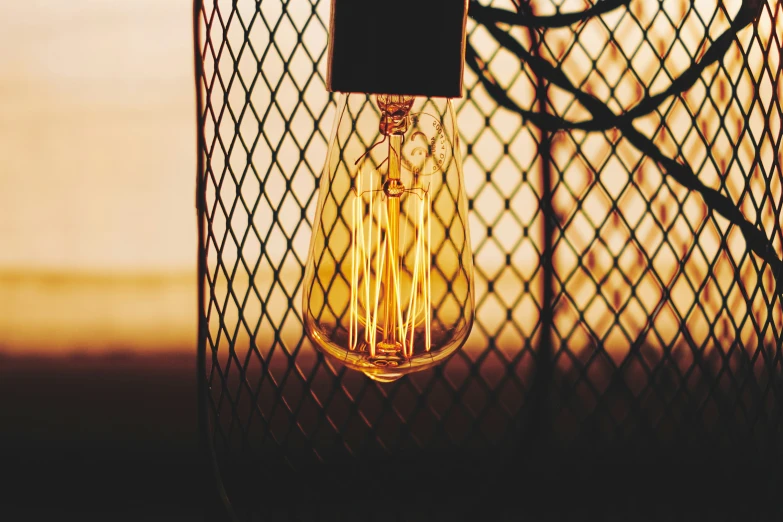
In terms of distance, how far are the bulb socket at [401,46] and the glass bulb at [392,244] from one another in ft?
0.16

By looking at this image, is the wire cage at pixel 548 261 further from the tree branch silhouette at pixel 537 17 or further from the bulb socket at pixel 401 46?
the bulb socket at pixel 401 46

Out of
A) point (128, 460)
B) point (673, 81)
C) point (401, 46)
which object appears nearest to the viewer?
point (401, 46)

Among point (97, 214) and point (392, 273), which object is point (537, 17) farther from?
point (97, 214)

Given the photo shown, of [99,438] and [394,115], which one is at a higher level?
[394,115]

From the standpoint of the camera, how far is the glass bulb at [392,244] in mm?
453

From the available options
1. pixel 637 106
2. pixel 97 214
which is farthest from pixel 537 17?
pixel 97 214

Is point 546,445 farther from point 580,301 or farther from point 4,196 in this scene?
point 4,196

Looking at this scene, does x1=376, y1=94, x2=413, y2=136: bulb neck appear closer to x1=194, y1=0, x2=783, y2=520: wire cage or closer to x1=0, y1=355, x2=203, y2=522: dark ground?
x1=194, y1=0, x2=783, y2=520: wire cage

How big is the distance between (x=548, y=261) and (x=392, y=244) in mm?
164

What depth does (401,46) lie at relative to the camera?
40 centimetres

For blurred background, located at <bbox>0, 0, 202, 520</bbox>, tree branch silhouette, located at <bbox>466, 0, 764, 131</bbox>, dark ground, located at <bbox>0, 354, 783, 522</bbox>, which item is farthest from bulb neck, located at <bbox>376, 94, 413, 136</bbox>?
blurred background, located at <bbox>0, 0, 202, 520</bbox>

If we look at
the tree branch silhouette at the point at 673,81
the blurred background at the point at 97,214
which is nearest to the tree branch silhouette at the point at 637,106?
the tree branch silhouette at the point at 673,81

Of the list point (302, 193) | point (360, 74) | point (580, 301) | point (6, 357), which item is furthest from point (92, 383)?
point (360, 74)

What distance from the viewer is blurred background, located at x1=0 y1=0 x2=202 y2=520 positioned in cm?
121
